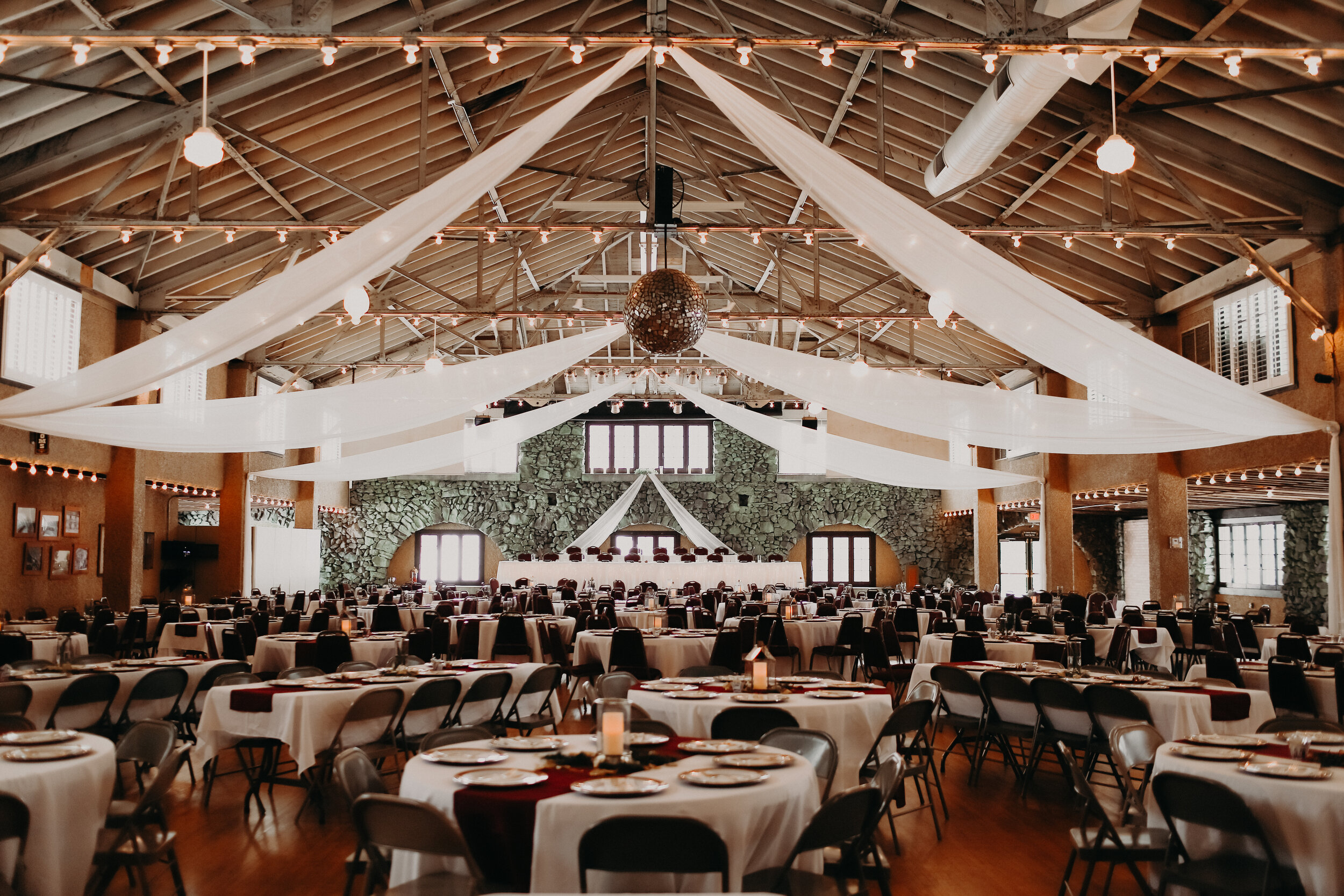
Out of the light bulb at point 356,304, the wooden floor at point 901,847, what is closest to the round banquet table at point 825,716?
the wooden floor at point 901,847

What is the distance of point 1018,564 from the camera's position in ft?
75.2

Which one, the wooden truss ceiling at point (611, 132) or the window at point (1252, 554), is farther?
the window at point (1252, 554)

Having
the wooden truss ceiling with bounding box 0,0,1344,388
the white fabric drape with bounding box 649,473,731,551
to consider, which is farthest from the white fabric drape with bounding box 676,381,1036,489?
the white fabric drape with bounding box 649,473,731,551

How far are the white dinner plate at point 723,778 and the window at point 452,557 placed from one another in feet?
71.8

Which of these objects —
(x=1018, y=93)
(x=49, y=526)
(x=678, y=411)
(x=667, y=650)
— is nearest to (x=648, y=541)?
(x=678, y=411)

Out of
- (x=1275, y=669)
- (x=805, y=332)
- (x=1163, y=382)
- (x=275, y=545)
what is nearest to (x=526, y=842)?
(x=1163, y=382)

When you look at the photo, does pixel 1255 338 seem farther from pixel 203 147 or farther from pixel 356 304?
pixel 203 147

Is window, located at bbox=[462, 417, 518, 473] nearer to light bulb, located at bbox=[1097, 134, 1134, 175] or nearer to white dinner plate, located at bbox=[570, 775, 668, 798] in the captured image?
light bulb, located at bbox=[1097, 134, 1134, 175]

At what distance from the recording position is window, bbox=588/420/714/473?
2531 cm

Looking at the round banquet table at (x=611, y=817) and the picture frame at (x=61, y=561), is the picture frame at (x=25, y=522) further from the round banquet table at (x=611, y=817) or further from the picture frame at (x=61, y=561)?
the round banquet table at (x=611, y=817)

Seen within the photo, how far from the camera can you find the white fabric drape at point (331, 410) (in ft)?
27.4

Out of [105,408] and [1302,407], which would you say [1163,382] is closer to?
[1302,407]

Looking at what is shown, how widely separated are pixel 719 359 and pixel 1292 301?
20.2 ft

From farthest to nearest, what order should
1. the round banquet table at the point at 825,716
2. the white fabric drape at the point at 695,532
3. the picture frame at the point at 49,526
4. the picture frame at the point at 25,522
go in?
the white fabric drape at the point at 695,532, the picture frame at the point at 49,526, the picture frame at the point at 25,522, the round banquet table at the point at 825,716
